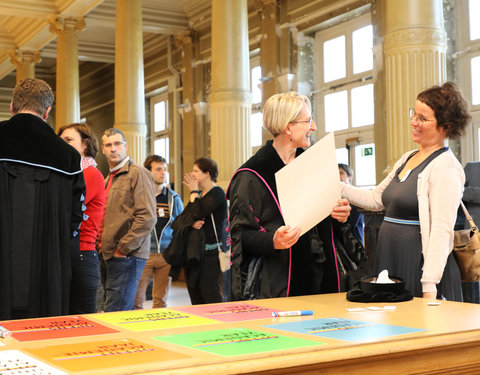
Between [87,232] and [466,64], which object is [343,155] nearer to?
[466,64]

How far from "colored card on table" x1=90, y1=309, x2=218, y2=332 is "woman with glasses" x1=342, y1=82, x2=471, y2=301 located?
4.12ft

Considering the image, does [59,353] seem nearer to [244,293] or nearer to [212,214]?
[244,293]

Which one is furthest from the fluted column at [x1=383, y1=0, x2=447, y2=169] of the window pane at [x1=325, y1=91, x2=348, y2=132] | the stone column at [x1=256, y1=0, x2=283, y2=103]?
the stone column at [x1=256, y1=0, x2=283, y2=103]

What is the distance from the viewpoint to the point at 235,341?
163 centimetres

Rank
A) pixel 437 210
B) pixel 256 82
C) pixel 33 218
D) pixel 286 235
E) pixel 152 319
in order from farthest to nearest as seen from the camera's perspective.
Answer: pixel 256 82 → pixel 33 218 → pixel 437 210 → pixel 286 235 → pixel 152 319

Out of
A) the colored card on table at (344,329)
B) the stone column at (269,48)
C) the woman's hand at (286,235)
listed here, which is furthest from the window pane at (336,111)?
the colored card on table at (344,329)

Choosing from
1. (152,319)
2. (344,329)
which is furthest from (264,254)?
(344,329)

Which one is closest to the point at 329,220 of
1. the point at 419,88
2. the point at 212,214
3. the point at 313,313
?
the point at 313,313

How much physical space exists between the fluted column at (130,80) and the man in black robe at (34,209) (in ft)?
28.5

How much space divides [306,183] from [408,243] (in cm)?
78

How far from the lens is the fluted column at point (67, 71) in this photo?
14453mm

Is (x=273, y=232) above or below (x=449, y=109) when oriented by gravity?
below

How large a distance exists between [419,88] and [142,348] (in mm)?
5219

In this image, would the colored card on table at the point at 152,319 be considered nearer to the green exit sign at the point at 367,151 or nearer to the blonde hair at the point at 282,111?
the blonde hair at the point at 282,111
